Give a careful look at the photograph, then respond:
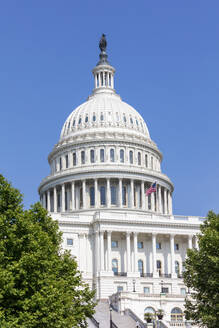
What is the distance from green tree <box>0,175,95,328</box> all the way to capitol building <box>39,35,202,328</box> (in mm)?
21656

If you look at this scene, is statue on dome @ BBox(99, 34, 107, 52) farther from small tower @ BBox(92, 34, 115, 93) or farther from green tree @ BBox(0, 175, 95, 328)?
green tree @ BBox(0, 175, 95, 328)

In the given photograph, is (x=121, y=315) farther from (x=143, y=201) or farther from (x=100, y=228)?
(x=143, y=201)

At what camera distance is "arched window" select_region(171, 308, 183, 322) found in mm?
82688

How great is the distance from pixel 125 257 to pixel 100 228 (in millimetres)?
6275

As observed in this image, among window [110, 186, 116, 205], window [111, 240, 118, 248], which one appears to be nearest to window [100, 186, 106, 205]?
window [110, 186, 116, 205]

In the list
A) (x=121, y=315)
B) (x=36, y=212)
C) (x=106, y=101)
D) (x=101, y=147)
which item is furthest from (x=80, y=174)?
(x=36, y=212)

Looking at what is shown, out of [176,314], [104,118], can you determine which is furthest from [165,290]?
[104,118]

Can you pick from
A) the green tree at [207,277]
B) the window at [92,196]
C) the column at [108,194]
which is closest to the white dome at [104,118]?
the column at [108,194]

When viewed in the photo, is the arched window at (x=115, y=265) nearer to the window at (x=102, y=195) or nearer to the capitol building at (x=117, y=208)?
the capitol building at (x=117, y=208)

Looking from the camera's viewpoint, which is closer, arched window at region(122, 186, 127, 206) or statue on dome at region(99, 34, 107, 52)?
arched window at region(122, 186, 127, 206)

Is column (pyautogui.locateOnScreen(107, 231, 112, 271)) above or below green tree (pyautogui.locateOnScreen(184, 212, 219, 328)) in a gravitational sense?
above

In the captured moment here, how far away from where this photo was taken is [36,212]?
202 ft

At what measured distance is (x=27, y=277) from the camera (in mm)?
49625

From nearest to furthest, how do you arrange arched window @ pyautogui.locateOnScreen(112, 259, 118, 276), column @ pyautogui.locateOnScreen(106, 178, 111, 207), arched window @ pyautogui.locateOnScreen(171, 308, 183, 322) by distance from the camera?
arched window @ pyautogui.locateOnScreen(171, 308, 183, 322)
arched window @ pyautogui.locateOnScreen(112, 259, 118, 276)
column @ pyautogui.locateOnScreen(106, 178, 111, 207)
